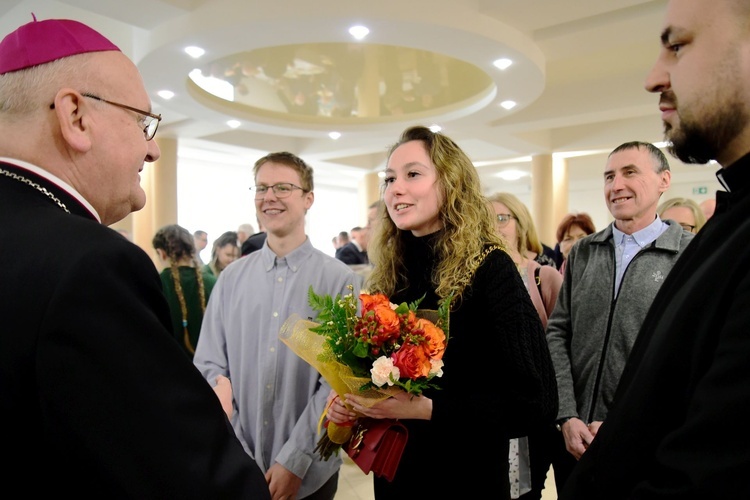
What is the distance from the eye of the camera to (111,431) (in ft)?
2.57

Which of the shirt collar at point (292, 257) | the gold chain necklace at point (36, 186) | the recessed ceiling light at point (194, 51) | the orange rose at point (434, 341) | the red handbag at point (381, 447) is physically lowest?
the red handbag at point (381, 447)

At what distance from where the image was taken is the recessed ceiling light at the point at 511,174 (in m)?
16.2

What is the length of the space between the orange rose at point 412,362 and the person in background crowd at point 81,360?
524mm

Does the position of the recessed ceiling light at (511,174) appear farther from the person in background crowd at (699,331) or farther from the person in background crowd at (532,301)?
the person in background crowd at (699,331)

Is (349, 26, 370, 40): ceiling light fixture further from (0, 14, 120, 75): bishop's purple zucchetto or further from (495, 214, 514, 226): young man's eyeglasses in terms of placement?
(0, 14, 120, 75): bishop's purple zucchetto

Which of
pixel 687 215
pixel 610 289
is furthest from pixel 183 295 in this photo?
pixel 687 215

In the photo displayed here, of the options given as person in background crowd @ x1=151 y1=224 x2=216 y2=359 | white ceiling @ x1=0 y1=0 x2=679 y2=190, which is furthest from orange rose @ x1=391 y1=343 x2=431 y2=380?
white ceiling @ x1=0 y1=0 x2=679 y2=190

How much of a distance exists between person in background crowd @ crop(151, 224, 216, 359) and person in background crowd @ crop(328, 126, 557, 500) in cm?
189

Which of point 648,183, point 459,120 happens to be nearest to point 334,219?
point 459,120

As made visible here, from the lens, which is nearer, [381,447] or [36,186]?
[36,186]

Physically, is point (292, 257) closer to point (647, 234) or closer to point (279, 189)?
point (279, 189)

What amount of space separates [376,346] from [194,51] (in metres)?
5.23

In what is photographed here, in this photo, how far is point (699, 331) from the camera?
81cm

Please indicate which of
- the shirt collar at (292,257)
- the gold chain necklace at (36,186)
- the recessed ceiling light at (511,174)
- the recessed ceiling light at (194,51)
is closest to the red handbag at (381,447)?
the shirt collar at (292,257)
